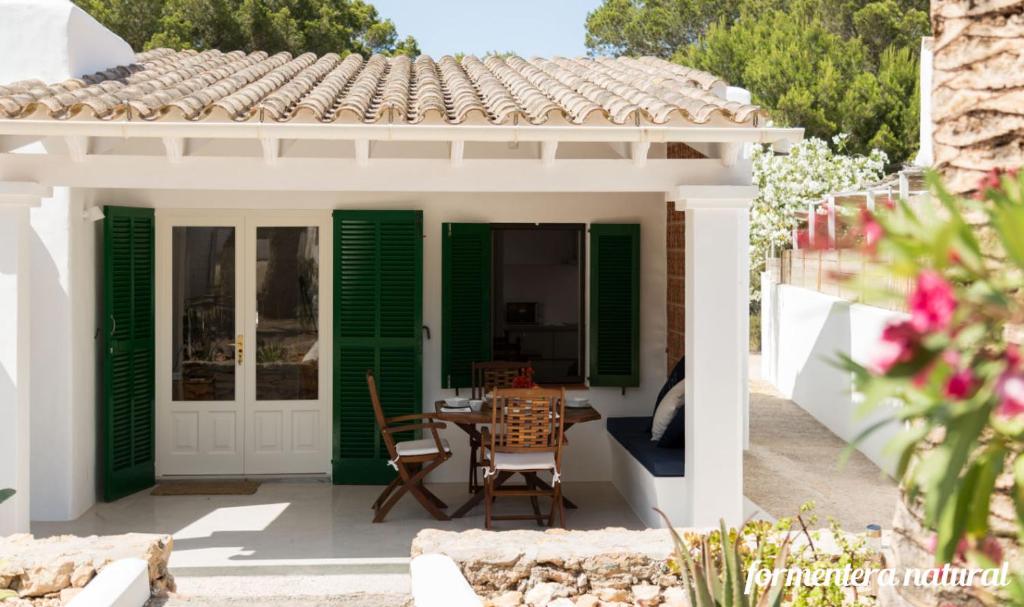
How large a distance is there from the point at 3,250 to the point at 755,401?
1159 centimetres

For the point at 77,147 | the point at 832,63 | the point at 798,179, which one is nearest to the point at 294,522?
the point at 77,147

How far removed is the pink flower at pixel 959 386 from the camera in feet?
4.16

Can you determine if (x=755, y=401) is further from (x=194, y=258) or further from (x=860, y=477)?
(x=194, y=258)

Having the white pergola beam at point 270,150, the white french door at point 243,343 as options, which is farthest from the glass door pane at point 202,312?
the white pergola beam at point 270,150

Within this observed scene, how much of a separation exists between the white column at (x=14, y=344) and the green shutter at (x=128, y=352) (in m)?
1.80

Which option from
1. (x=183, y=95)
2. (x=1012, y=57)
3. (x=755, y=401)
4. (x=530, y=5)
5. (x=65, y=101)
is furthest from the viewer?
(x=530, y=5)

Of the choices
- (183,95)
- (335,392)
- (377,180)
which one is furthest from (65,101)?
(335,392)

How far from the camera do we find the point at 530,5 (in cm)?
4559

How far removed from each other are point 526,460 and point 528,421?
11.7 inches

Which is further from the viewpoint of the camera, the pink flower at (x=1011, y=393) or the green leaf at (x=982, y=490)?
the green leaf at (x=982, y=490)

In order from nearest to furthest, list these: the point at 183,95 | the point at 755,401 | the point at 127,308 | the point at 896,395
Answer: the point at 896,395, the point at 183,95, the point at 127,308, the point at 755,401

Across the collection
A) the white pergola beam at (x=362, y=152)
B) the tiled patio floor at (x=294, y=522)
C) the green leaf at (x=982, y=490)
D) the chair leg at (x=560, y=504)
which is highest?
the white pergola beam at (x=362, y=152)

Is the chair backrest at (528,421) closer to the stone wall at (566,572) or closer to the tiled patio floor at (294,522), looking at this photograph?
the tiled patio floor at (294,522)

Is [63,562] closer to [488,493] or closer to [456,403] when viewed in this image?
[488,493]
